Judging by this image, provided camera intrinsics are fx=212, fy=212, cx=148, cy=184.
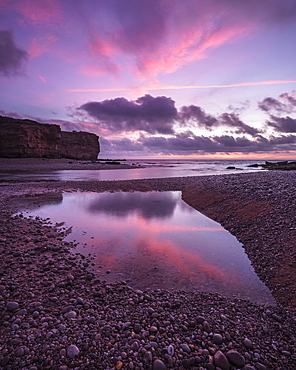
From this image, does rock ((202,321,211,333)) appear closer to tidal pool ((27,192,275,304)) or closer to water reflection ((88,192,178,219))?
tidal pool ((27,192,275,304))

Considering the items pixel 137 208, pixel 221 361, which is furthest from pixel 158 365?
pixel 137 208

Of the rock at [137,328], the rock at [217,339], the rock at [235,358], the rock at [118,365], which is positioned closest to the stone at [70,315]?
the rock at [137,328]

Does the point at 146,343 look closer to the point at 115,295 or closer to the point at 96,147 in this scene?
the point at 115,295

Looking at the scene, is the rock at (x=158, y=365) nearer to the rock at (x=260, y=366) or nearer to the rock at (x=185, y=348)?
the rock at (x=185, y=348)

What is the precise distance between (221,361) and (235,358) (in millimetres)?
217

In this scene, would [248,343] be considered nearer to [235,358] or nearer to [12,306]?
[235,358]

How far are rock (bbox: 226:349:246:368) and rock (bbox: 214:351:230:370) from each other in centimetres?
8

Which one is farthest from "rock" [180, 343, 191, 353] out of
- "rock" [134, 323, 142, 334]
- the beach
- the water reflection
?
the water reflection

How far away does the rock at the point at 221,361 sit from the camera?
2818mm

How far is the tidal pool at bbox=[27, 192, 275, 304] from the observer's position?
5262 mm

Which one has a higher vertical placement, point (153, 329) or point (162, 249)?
point (153, 329)

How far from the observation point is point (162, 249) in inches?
288

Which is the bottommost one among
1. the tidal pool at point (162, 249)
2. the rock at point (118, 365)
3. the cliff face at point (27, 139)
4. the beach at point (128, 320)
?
the tidal pool at point (162, 249)

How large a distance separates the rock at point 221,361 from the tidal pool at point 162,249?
1987mm
